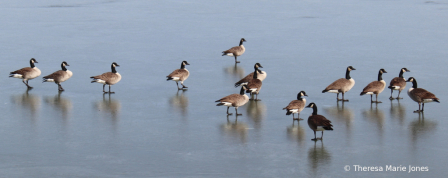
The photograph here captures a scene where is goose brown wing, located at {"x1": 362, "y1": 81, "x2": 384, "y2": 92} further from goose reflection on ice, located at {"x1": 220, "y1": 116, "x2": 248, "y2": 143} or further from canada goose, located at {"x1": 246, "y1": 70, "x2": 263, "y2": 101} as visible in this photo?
goose reflection on ice, located at {"x1": 220, "y1": 116, "x2": 248, "y2": 143}

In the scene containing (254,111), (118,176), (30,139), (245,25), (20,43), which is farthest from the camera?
(245,25)

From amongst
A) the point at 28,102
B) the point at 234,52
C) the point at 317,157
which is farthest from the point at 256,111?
the point at 234,52

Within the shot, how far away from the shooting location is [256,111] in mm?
13719

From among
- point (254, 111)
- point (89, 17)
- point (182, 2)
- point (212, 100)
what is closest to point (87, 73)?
point (212, 100)

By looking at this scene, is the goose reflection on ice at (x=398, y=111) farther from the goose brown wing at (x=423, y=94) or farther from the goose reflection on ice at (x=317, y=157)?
the goose reflection on ice at (x=317, y=157)

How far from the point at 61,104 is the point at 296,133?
19.9 ft

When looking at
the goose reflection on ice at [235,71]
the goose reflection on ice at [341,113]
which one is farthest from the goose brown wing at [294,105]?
the goose reflection on ice at [235,71]

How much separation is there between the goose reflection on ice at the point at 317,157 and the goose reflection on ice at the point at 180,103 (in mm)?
3741

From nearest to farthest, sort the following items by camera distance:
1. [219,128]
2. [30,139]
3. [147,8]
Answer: [30,139]
[219,128]
[147,8]

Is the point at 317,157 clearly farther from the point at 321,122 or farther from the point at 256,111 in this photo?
the point at 256,111

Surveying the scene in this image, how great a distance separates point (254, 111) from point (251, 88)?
3.11 feet

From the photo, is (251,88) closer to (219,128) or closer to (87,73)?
(219,128)

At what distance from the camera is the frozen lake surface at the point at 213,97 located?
388 inches

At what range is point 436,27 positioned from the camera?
2512cm
